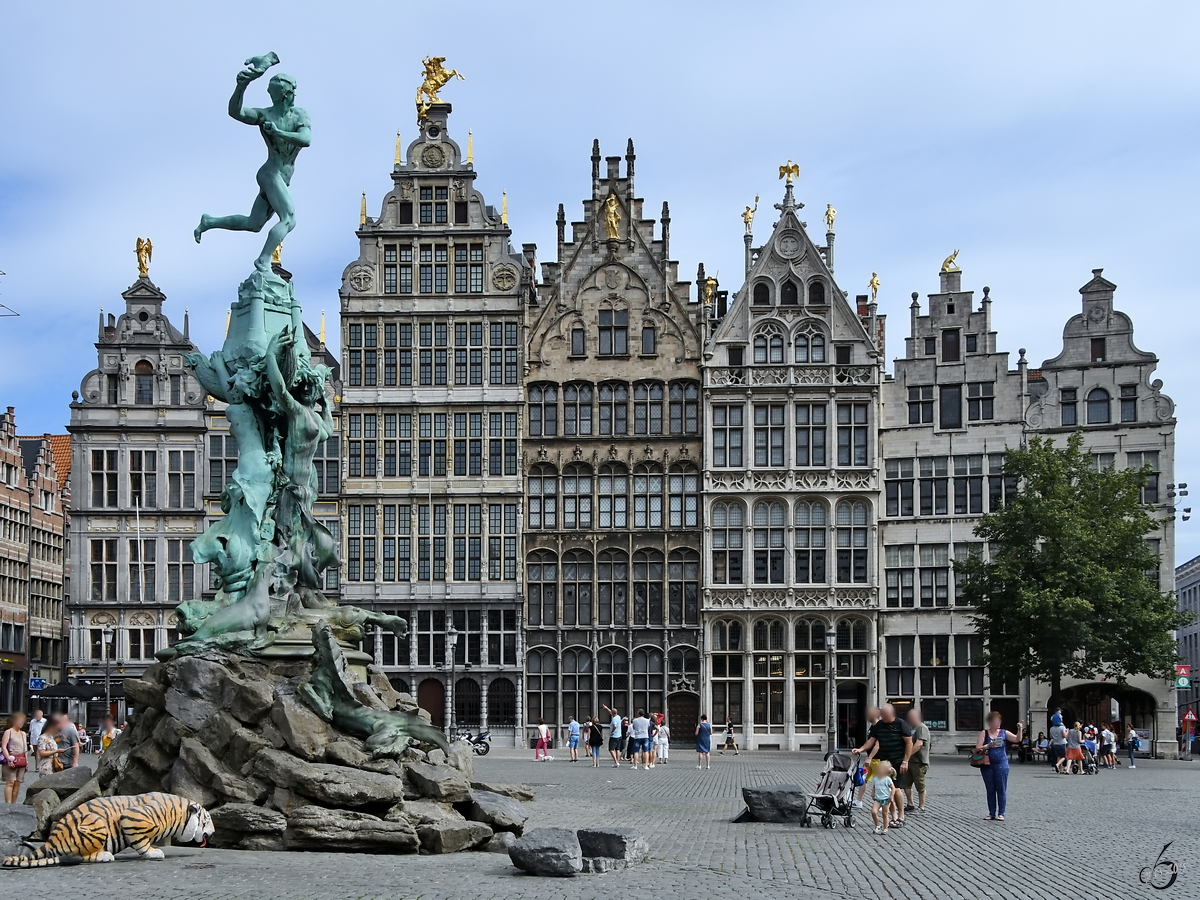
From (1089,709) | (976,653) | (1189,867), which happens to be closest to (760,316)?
(976,653)

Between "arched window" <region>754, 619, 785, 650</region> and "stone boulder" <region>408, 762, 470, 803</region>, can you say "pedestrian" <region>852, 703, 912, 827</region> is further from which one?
"arched window" <region>754, 619, 785, 650</region>

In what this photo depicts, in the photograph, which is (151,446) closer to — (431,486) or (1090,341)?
(431,486)

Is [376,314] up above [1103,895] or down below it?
above

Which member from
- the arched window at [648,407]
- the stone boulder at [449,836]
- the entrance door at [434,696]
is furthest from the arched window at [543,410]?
the stone boulder at [449,836]

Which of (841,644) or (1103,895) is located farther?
(841,644)

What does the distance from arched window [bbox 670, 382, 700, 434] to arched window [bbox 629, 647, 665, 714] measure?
8.00m

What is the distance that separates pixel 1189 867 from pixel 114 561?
156ft

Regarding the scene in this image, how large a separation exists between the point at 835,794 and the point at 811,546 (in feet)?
112

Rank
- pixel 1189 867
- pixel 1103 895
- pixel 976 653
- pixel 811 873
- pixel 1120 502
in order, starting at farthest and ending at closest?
pixel 976 653 → pixel 1120 502 → pixel 1189 867 → pixel 811 873 → pixel 1103 895

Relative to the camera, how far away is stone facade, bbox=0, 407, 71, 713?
67.2 metres

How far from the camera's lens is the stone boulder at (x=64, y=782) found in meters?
22.5

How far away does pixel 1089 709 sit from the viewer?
5722 cm

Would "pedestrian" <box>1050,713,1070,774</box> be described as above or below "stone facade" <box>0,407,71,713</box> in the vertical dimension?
below

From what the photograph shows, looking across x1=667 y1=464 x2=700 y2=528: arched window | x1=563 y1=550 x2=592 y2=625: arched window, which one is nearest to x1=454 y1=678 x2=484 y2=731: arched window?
x1=563 y1=550 x2=592 y2=625: arched window
